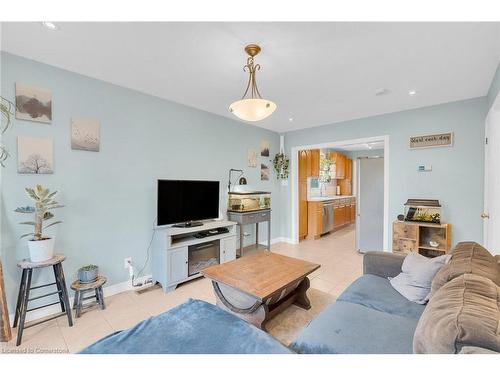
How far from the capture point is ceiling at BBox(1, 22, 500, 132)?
5.34ft

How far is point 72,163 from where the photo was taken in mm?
2297

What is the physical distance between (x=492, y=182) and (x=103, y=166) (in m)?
4.22

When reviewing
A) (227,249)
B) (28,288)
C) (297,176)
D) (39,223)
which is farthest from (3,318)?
(297,176)

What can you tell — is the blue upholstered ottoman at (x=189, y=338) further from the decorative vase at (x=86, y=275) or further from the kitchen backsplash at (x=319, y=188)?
the kitchen backsplash at (x=319, y=188)

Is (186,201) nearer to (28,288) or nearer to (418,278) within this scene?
(28,288)

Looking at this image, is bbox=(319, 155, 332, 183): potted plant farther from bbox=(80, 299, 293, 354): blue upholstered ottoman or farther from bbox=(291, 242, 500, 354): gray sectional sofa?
bbox=(80, 299, 293, 354): blue upholstered ottoman

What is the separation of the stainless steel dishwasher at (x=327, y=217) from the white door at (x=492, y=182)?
2.86 metres

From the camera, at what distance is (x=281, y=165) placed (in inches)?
188

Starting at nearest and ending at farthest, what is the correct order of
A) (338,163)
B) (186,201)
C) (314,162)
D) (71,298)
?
(71,298)
(186,201)
(314,162)
(338,163)

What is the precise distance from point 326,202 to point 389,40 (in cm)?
410

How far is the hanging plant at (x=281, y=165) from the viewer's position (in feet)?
15.6

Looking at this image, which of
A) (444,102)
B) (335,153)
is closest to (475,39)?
(444,102)

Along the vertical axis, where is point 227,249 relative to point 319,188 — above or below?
below
